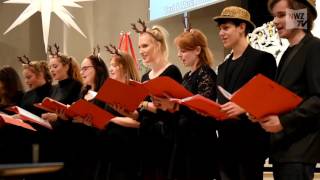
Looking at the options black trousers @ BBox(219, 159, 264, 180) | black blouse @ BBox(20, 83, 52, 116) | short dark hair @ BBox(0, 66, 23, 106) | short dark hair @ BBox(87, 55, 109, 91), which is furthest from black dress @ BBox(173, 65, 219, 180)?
short dark hair @ BBox(0, 66, 23, 106)

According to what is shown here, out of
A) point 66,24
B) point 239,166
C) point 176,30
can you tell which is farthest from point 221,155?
point 66,24

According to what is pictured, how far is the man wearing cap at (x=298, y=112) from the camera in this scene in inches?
71.7

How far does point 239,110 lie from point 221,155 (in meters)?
0.36

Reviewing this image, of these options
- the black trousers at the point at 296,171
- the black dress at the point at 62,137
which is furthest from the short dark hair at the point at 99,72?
the black trousers at the point at 296,171

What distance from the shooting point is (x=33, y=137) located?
12.5 feet

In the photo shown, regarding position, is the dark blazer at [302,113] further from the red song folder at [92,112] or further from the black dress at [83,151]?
the black dress at [83,151]

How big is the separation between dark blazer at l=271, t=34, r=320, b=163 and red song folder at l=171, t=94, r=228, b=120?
0.87 feet

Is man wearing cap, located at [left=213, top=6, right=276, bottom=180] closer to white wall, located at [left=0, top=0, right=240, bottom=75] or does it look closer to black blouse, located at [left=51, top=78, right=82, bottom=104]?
black blouse, located at [left=51, top=78, right=82, bottom=104]

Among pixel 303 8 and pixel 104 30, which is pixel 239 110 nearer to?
pixel 303 8

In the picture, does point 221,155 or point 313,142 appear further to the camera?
point 221,155

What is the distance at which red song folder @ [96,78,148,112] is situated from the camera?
2512mm

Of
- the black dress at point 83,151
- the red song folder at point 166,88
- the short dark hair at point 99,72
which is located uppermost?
the short dark hair at point 99,72

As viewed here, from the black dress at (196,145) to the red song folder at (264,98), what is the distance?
62 cm

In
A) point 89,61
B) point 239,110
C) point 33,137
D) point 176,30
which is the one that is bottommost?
point 33,137
